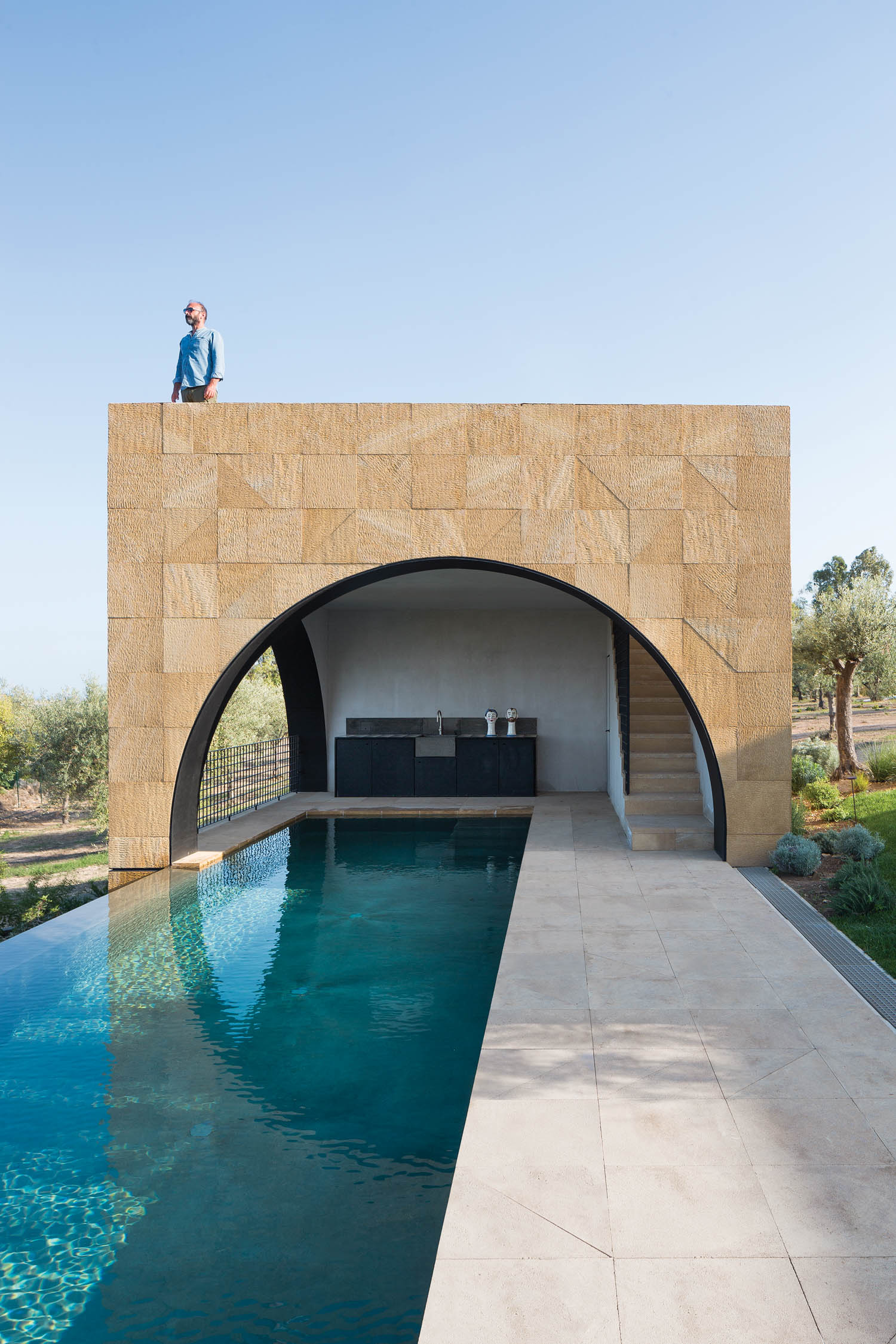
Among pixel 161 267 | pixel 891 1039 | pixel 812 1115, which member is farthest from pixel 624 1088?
pixel 161 267

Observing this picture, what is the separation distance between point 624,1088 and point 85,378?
1288 inches

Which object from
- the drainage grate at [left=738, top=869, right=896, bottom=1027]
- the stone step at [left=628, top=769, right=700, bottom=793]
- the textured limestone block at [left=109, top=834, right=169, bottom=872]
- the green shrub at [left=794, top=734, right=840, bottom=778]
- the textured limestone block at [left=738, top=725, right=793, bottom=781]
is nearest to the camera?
the drainage grate at [left=738, top=869, right=896, bottom=1027]

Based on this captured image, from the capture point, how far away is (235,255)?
14516 millimetres

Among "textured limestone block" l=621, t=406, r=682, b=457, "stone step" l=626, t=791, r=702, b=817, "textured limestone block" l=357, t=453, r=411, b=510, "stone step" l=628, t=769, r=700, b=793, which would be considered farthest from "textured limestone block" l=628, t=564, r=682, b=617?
"stone step" l=628, t=769, r=700, b=793

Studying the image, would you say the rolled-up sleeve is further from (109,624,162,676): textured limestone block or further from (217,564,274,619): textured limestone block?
(109,624,162,676): textured limestone block

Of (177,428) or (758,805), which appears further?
(177,428)

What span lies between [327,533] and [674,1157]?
623cm

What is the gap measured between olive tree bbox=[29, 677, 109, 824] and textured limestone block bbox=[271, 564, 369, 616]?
13.8 metres

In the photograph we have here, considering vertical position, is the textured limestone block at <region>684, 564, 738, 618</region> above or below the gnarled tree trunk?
above

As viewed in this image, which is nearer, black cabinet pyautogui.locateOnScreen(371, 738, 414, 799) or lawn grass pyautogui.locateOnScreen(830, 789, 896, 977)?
lawn grass pyautogui.locateOnScreen(830, 789, 896, 977)

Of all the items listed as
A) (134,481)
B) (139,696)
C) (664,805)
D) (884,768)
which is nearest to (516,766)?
(664,805)

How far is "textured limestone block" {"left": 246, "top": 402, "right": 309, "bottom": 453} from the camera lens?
791cm

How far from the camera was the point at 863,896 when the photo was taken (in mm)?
5953

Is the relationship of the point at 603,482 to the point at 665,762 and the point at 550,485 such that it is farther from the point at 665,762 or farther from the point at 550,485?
the point at 665,762
